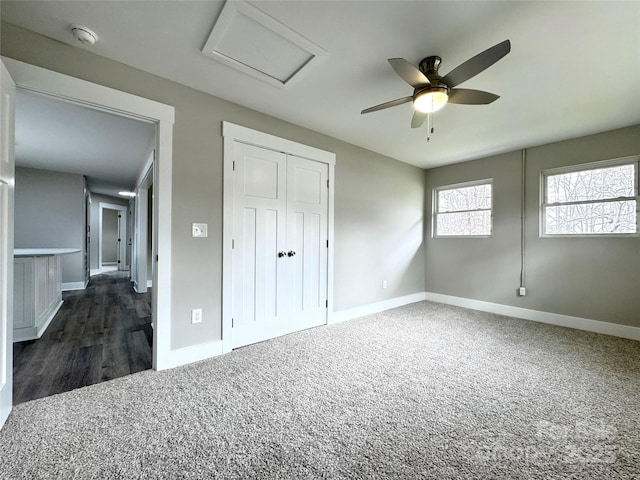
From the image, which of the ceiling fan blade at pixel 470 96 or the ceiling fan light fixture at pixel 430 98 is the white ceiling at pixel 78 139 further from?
the ceiling fan blade at pixel 470 96

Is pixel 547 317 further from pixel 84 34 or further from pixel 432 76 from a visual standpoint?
pixel 84 34

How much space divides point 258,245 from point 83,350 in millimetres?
1981

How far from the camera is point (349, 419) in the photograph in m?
1.65

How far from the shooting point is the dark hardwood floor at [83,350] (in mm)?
2092

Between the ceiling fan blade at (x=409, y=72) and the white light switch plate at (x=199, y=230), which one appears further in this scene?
the white light switch plate at (x=199, y=230)

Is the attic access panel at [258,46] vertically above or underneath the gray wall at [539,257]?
above

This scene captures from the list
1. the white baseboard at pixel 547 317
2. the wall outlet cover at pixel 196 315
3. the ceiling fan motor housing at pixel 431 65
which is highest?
the ceiling fan motor housing at pixel 431 65

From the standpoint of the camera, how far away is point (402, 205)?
460 centimetres

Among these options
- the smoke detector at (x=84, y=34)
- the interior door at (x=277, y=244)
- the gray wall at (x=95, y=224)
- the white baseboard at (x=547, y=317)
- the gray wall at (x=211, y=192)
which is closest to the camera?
the smoke detector at (x=84, y=34)

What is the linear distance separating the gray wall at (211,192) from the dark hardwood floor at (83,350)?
641mm

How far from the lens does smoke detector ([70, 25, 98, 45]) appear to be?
1.74 metres

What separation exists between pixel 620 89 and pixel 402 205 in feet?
8.68

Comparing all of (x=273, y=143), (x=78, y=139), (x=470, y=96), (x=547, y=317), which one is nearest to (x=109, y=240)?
(x=78, y=139)

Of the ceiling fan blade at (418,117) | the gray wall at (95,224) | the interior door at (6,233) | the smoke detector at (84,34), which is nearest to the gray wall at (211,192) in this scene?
the smoke detector at (84,34)
